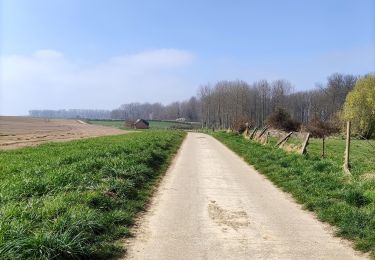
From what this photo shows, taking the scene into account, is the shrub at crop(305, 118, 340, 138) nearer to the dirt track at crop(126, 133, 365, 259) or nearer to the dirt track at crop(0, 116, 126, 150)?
the dirt track at crop(0, 116, 126, 150)

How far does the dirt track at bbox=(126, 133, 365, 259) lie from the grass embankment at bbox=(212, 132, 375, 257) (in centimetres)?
31

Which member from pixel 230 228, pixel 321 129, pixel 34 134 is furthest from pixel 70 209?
pixel 321 129

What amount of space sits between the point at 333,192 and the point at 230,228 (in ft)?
13.7

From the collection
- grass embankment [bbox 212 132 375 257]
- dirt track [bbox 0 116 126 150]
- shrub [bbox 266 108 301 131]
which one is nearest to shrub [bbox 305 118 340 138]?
shrub [bbox 266 108 301 131]

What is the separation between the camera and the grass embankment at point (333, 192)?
8.19m

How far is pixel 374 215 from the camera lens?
8773mm

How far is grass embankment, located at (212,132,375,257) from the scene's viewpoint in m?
8.19

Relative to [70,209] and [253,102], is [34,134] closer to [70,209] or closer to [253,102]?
[70,209]

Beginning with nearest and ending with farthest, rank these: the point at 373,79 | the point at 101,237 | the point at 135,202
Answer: the point at 101,237, the point at 135,202, the point at 373,79

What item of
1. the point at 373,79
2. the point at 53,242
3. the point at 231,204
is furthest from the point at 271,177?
the point at 373,79

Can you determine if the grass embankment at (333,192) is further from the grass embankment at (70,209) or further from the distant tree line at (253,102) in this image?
the distant tree line at (253,102)

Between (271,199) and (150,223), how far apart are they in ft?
13.5

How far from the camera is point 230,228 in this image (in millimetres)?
8391

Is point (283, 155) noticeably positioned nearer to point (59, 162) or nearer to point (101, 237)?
point (59, 162)
